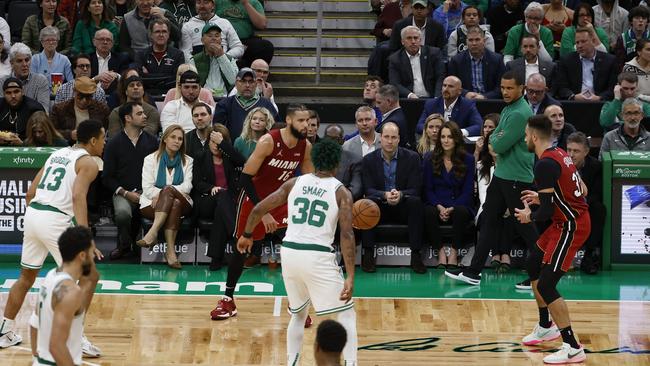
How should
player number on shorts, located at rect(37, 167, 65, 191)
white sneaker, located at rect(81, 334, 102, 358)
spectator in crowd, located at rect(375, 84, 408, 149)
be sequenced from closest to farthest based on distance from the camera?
player number on shorts, located at rect(37, 167, 65, 191)
white sneaker, located at rect(81, 334, 102, 358)
spectator in crowd, located at rect(375, 84, 408, 149)

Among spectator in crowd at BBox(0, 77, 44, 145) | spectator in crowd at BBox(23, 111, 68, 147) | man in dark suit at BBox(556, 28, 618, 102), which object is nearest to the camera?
spectator in crowd at BBox(23, 111, 68, 147)

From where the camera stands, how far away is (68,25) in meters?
15.9

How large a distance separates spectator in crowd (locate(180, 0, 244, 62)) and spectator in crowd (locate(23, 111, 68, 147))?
8.08 ft

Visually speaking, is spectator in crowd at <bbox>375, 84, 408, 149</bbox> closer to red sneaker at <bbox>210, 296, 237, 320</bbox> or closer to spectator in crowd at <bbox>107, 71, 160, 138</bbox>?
spectator in crowd at <bbox>107, 71, 160, 138</bbox>

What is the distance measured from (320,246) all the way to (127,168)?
495 centimetres

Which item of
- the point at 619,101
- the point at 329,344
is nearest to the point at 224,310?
the point at 329,344

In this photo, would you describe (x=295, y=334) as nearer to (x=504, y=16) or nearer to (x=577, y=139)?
(x=577, y=139)

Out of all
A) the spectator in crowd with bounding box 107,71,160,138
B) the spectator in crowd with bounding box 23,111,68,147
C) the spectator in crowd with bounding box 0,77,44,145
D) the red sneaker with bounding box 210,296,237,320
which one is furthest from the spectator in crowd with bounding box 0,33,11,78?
the red sneaker with bounding box 210,296,237,320

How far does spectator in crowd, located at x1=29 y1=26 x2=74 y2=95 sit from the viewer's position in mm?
14977

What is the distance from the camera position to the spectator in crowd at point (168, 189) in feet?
41.9

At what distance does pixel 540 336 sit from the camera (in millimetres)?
10289

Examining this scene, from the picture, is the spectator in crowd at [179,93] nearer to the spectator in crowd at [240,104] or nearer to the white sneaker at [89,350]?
the spectator in crowd at [240,104]

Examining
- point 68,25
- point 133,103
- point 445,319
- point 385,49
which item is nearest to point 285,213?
point 445,319

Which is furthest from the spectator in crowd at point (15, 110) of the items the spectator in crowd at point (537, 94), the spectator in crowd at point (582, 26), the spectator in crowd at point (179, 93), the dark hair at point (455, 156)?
the spectator in crowd at point (582, 26)
